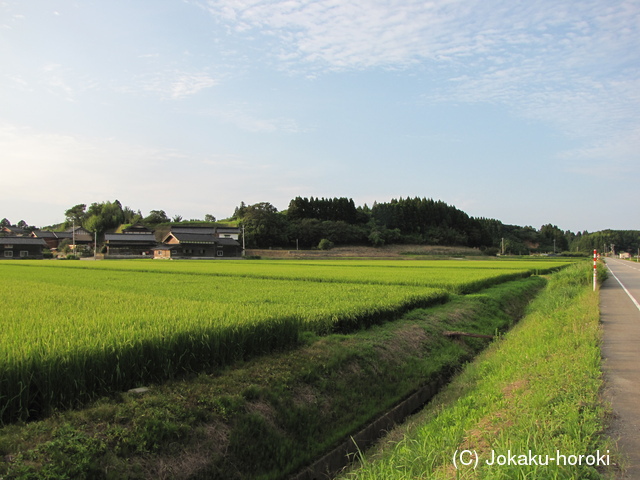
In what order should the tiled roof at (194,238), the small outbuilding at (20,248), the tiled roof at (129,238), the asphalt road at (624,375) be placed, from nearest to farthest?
1. the asphalt road at (624,375)
2. the small outbuilding at (20,248)
3. the tiled roof at (194,238)
4. the tiled roof at (129,238)

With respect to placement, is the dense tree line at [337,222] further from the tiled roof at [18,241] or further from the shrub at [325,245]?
the tiled roof at [18,241]

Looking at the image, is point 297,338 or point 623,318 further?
point 623,318

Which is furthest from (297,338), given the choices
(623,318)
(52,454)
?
(623,318)

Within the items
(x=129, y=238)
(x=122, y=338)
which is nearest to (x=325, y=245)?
(x=129, y=238)

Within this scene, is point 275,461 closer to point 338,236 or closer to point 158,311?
point 158,311

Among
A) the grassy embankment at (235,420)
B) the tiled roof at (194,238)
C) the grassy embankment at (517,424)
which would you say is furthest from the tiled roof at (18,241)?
the grassy embankment at (517,424)

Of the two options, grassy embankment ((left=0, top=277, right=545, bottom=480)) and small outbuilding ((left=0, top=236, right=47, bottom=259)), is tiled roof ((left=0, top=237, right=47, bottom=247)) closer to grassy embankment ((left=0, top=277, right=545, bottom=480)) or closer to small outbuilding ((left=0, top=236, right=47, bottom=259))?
small outbuilding ((left=0, top=236, right=47, bottom=259))

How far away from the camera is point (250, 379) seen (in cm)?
553

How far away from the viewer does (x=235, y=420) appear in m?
4.76

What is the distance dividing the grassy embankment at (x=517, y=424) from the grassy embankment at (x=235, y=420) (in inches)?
29.0

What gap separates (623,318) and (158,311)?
1097 cm

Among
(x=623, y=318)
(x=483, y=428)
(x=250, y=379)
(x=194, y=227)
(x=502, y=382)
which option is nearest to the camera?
(x=483, y=428)

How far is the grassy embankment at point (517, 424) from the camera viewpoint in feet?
10.5

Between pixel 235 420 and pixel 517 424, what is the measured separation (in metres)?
2.99
